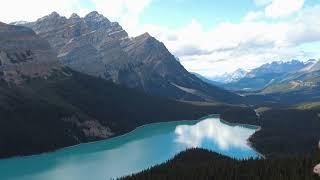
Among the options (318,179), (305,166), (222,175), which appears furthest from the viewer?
(222,175)

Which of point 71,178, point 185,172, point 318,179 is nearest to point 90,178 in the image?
point 71,178

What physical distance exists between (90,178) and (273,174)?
82.4 m

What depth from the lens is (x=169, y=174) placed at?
154m

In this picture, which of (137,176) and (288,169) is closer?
(288,169)

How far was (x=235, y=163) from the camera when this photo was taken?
158250mm

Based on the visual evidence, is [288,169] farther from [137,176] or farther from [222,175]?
[137,176]

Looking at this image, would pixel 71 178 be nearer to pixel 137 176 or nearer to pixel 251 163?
pixel 137 176

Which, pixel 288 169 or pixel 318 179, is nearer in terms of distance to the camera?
pixel 318 179

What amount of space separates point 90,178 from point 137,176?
4394 centimetres

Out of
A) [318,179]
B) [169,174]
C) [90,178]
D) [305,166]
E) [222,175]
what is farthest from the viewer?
[90,178]

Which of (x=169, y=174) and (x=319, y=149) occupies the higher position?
(x=319, y=149)

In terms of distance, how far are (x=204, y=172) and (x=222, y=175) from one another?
581cm

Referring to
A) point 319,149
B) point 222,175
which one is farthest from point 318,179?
point 222,175

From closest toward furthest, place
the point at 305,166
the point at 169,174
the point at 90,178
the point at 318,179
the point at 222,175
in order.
Answer: the point at 318,179, the point at 305,166, the point at 222,175, the point at 169,174, the point at 90,178
